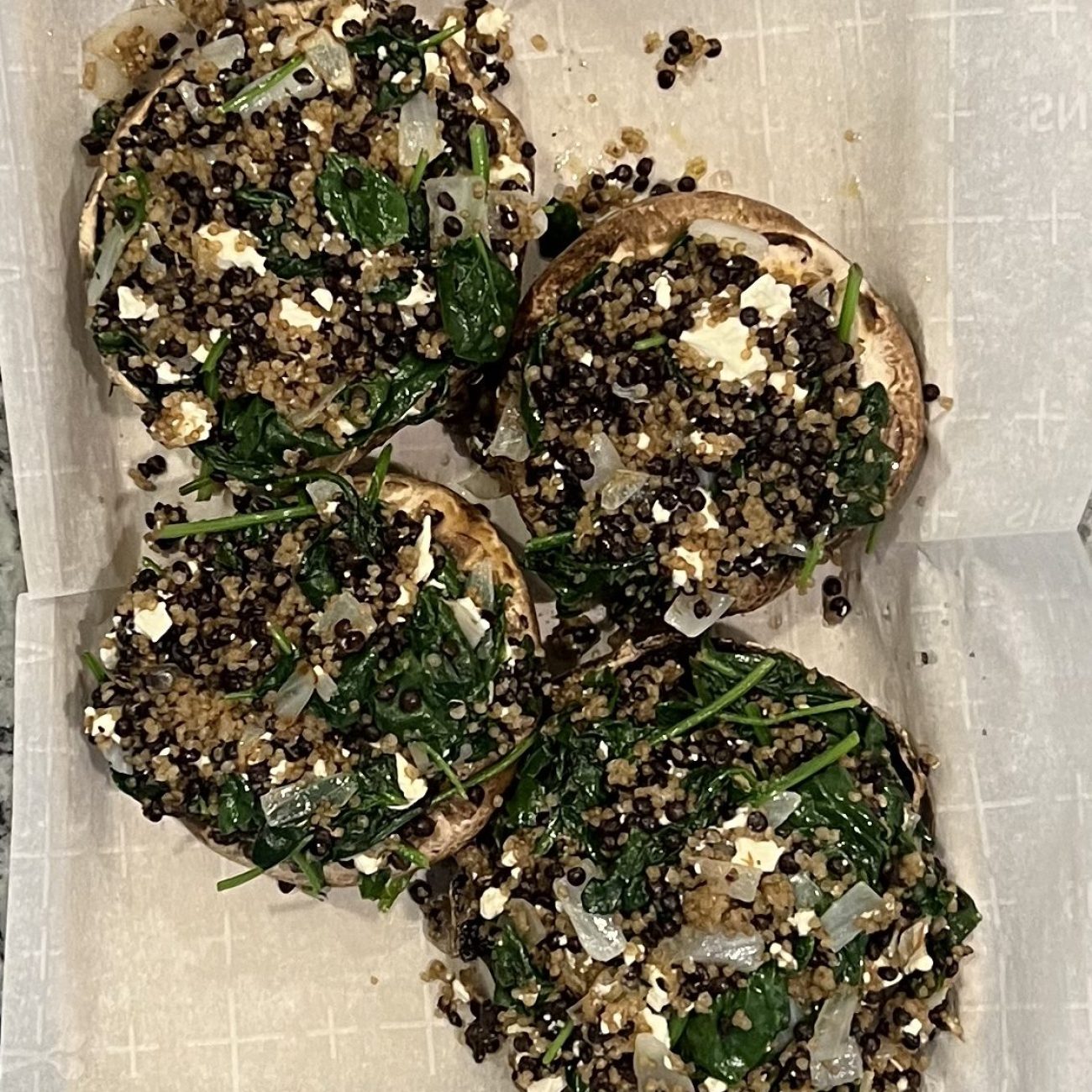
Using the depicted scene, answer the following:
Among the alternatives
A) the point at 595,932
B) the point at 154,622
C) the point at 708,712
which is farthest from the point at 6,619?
the point at 708,712

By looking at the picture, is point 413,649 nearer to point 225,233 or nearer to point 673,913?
point 673,913

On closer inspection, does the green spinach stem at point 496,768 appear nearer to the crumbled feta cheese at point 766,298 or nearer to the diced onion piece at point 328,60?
the crumbled feta cheese at point 766,298

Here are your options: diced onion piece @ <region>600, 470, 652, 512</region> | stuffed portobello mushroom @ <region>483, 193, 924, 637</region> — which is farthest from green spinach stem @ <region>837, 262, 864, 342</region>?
diced onion piece @ <region>600, 470, 652, 512</region>

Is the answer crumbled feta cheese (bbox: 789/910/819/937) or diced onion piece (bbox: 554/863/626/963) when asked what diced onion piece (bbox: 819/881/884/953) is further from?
diced onion piece (bbox: 554/863/626/963)

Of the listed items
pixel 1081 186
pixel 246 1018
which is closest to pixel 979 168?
pixel 1081 186

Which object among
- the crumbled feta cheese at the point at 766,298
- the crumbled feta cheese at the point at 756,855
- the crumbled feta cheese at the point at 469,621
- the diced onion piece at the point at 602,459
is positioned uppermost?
the crumbled feta cheese at the point at 766,298

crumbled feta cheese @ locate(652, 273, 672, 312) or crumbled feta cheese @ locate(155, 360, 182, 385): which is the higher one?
crumbled feta cheese @ locate(652, 273, 672, 312)

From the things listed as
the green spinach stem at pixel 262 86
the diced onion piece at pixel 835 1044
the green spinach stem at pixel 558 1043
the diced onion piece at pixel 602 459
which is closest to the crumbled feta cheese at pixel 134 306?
the green spinach stem at pixel 262 86
